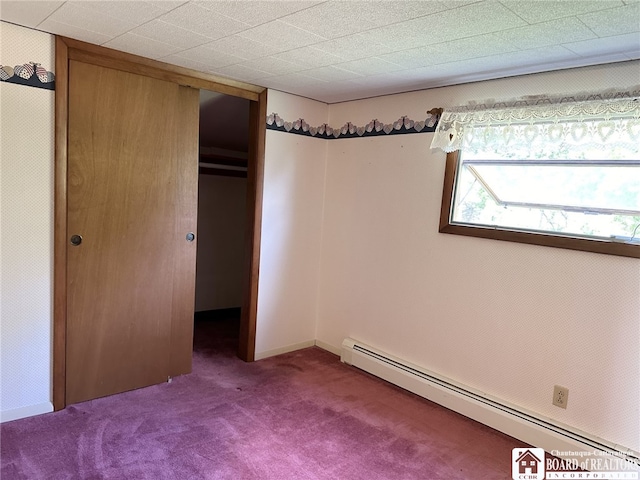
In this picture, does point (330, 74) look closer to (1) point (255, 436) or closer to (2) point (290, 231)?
(2) point (290, 231)

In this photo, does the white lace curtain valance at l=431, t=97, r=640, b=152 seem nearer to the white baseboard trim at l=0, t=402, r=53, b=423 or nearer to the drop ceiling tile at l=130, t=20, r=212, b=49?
the drop ceiling tile at l=130, t=20, r=212, b=49

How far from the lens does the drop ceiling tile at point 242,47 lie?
2.19 metres

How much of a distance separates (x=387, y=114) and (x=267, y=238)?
1.29 m

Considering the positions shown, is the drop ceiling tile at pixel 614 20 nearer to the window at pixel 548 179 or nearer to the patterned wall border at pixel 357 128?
the window at pixel 548 179

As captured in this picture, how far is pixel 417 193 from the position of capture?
3023 millimetres

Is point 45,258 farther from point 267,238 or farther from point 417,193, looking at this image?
point 417,193

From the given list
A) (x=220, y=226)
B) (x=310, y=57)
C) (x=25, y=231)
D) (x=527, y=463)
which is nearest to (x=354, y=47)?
(x=310, y=57)

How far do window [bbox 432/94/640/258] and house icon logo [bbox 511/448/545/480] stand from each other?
3.68 ft

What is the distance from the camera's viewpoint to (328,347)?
3725 mm

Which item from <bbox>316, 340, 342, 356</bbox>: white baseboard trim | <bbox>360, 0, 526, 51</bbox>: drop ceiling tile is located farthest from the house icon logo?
<bbox>360, 0, 526, 51</bbox>: drop ceiling tile

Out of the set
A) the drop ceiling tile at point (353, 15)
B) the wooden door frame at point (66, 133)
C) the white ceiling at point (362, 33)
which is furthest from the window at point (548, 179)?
the wooden door frame at point (66, 133)

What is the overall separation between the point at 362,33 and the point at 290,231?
182 cm

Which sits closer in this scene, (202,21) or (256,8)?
(256,8)

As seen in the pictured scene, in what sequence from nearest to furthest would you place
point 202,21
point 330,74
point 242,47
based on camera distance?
point 202,21 < point 242,47 < point 330,74
